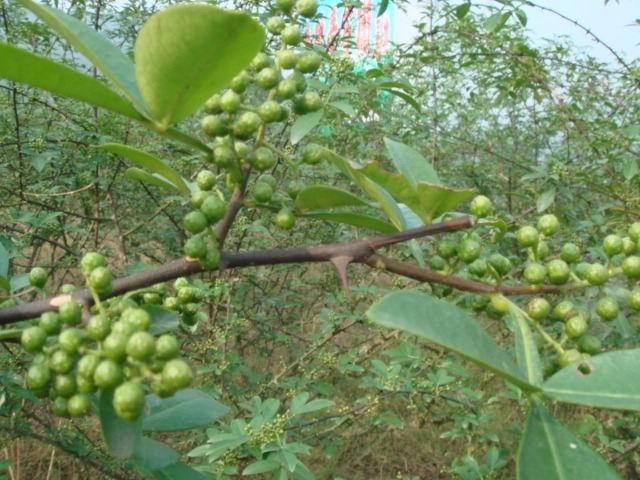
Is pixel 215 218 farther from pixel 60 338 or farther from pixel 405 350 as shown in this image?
pixel 405 350

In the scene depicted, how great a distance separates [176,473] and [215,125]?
1.94 ft

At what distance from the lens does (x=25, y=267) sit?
356 centimetres

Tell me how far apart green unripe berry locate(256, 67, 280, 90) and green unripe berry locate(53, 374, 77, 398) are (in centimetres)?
42

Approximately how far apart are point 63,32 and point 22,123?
290 cm

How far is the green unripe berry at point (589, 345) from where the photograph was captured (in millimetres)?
811

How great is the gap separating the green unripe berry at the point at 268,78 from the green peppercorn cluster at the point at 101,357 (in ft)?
0.98

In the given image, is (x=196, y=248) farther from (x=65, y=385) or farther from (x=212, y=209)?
(x=65, y=385)

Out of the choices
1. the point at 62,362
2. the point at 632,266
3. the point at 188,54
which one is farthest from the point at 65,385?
the point at 632,266

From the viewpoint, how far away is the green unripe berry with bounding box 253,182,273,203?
35.3 inches

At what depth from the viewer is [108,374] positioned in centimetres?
67

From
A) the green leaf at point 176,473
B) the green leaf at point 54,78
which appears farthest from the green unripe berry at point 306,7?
the green leaf at point 176,473

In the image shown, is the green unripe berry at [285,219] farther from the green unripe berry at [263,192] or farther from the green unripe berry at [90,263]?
the green unripe berry at [90,263]

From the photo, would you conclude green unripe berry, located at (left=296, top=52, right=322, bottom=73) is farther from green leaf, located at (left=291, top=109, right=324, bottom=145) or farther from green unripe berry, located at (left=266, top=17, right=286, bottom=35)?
green leaf, located at (left=291, top=109, right=324, bottom=145)

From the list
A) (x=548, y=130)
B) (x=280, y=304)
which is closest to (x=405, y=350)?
(x=280, y=304)
